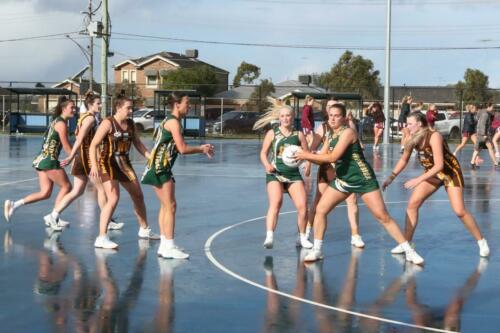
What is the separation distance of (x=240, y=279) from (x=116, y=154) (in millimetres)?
2520

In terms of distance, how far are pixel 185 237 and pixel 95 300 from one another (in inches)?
138

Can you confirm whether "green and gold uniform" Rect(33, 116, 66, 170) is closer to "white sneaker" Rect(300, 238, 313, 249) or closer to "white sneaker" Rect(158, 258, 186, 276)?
"white sneaker" Rect(158, 258, 186, 276)

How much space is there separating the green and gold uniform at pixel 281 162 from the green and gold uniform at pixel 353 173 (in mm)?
705

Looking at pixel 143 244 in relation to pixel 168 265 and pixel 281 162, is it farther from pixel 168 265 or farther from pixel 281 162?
pixel 281 162

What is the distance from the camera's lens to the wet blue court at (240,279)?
7023 mm

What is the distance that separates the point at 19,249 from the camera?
10.1 meters

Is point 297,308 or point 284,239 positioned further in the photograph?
point 284,239

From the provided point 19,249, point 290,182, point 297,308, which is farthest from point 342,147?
point 19,249

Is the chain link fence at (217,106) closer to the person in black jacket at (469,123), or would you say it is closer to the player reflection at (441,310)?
the person in black jacket at (469,123)

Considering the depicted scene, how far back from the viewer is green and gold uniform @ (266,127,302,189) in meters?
9.94

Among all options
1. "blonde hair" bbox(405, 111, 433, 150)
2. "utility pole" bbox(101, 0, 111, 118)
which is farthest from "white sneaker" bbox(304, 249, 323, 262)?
"utility pole" bbox(101, 0, 111, 118)

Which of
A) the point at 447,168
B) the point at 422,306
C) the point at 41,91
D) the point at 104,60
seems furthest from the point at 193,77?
the point at 422,306

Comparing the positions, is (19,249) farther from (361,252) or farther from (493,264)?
(493,264)

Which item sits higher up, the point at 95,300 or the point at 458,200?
the point at 458,200
